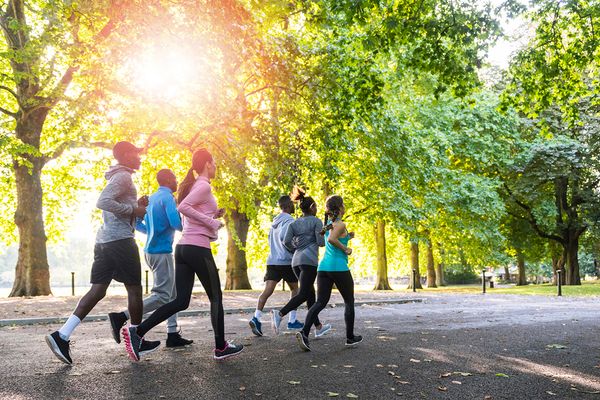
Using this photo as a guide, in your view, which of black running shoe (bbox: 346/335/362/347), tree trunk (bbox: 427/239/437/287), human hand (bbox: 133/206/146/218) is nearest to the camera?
human hand (bbox: 133/206/146/218)

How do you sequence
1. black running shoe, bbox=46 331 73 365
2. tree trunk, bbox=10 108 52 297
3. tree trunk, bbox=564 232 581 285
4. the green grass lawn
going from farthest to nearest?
tree trunk, bbox=564 232 581 285, the green grass lawn, tree trunk, bbox=10 108 52 297, black running shoe, bbox=46 331 73 365

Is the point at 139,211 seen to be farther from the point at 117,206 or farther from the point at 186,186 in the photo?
the point at 186,186

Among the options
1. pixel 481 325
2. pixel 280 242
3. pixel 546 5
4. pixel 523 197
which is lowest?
pixel 481 325

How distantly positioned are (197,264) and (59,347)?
158 centimetres

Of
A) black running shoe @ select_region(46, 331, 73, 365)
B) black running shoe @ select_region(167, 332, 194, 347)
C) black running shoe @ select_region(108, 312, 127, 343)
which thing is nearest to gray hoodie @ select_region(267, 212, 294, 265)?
black running shoe @ select_region(167, 332, 194, 347)

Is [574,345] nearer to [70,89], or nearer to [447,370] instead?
[447,370]

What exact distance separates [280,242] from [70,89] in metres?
16.5

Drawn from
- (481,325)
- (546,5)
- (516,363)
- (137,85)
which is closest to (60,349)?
(516,363)

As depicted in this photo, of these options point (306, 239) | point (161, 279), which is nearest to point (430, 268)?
point (306, 239)

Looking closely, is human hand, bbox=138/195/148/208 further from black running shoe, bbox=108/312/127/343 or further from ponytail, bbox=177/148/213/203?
black running shoe, bbox=108/312/127/343

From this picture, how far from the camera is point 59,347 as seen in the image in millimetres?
6176

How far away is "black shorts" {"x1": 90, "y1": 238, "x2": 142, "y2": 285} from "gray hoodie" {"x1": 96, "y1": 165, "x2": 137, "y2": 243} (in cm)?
8

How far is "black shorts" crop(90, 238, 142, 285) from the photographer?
21.0 feet

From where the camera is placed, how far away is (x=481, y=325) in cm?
1053
